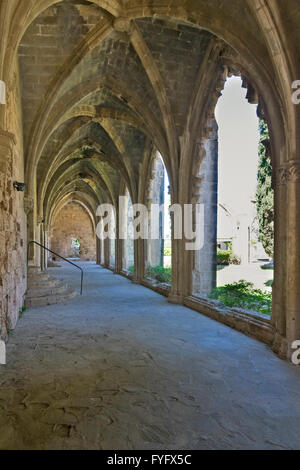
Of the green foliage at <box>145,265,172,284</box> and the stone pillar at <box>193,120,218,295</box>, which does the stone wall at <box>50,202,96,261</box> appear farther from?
the stone pillar at <box>193,120,218,295</box>

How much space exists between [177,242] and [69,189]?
1615 centimetres

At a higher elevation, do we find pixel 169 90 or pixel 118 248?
pixel 169 90

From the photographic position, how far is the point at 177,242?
7.53 m

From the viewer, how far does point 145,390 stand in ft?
9.36

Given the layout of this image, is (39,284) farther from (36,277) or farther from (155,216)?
(155,216)

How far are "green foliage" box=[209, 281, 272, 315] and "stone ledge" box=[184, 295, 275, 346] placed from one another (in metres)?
0.16

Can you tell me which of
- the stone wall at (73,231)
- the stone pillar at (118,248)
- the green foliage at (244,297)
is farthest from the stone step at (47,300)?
the stone wall at (73,231)

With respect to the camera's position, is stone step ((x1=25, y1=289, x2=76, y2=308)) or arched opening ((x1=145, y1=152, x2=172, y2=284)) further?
arched opening ((x1=145, y1=152, x2=172, y2=284))

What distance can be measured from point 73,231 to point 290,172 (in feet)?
84.2

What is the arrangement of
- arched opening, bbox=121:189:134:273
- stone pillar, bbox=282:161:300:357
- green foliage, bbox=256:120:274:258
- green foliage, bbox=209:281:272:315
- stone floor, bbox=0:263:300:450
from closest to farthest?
stone floor, bbox=0:263:300:450 → stone pillar, bbox=282:161:300:357 → green foliage, bbox=209:281:272:315 → green foliage, bbox=256:120:274:258 → arched opening, bbox=121:189:134:273

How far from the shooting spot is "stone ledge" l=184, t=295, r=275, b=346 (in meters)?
4.39

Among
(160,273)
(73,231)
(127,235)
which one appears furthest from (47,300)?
(73,231)

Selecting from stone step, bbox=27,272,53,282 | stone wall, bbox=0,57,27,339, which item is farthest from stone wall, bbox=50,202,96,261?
stone wall, bbox=0,57,27,339
